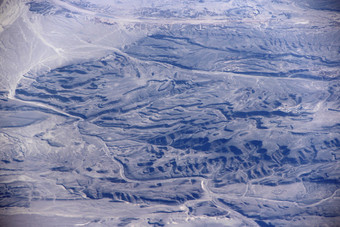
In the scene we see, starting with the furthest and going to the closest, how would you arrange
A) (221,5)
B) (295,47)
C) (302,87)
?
(221,5) → (295,47) → (302,87)

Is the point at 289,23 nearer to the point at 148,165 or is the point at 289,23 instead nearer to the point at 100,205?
the point at 148,165

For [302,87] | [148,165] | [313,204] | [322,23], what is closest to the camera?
[313,204]

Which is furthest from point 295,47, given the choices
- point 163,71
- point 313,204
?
point 313,204

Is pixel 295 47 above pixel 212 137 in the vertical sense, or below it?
above

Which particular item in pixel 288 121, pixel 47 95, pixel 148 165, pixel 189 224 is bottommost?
pixel 189 224

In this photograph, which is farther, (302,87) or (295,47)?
(295,47)

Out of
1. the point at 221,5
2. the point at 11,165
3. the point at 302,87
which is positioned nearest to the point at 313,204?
the point at 302,87
